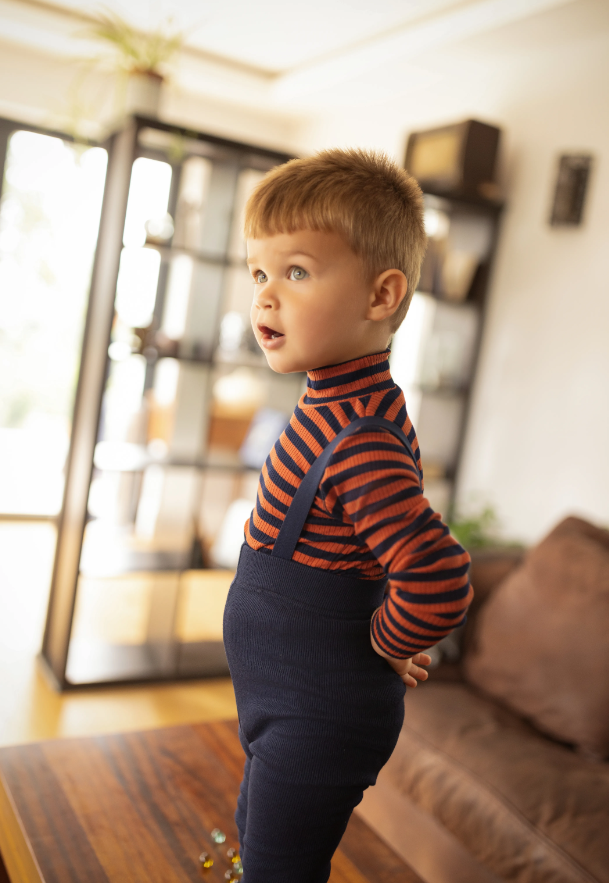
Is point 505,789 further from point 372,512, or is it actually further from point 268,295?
point 268,295

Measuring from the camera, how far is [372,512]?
791mm

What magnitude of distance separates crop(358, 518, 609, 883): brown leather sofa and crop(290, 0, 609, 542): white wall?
25.7 inches

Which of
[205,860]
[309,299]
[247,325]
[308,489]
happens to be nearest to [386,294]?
[309,299]

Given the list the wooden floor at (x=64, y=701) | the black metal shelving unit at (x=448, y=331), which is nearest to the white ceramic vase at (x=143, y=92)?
the black metal shelving unit at (x=448, y=331)

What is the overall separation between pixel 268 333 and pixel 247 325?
89.6 inches

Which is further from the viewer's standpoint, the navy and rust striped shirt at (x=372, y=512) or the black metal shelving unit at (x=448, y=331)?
the black metal shelving unit at (x=448, y=331)

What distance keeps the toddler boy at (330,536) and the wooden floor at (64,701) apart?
1834 mm

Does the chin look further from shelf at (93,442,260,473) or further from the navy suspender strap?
shelf at (93,442,260,473)

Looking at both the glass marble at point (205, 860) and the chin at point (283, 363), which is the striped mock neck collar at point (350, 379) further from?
the glass marble at point (205, 860)

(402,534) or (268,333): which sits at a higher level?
(268,333)

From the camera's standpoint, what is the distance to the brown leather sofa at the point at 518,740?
1.66m

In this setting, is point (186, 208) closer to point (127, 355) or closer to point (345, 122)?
point (127, 355)

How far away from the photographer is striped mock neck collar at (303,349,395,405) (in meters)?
0.88

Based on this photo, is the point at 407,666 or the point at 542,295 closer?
the point at 407,666
